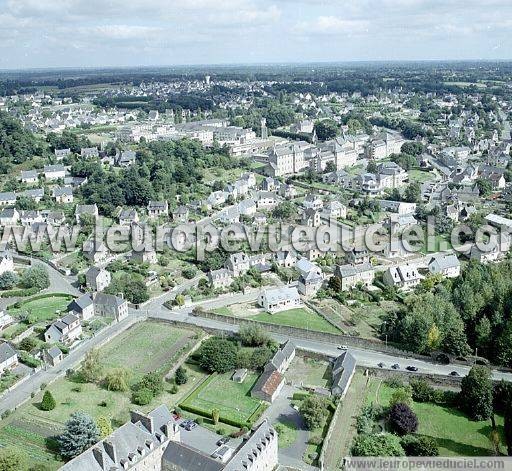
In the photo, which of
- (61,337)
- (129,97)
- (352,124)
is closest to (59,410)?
(61,337)

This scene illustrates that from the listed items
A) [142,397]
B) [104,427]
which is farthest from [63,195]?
[104,427]

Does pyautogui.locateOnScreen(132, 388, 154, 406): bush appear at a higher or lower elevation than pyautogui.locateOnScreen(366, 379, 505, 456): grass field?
higher

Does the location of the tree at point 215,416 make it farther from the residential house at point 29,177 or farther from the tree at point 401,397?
the residential house at point 29,177

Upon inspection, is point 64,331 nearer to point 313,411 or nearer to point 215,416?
point 215,416

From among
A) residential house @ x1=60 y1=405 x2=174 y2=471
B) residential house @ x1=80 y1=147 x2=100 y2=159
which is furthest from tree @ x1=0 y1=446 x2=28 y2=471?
residential house @ x1=80 y1=147 x2=100 y2=159

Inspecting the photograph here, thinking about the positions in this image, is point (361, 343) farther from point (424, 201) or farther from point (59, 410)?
point (424, 201)

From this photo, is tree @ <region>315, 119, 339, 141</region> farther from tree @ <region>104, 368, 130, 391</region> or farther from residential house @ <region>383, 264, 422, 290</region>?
tree @ <region>104, 368, 130, 391</region>
